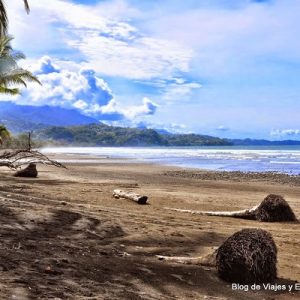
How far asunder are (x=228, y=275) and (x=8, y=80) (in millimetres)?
21371

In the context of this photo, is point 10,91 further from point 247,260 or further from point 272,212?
point 247,260

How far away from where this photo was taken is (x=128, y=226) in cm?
1009

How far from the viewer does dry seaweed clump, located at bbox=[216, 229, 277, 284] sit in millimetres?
6477

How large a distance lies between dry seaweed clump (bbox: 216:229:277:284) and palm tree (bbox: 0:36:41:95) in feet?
65.5

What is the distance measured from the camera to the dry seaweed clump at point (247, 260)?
6477mm

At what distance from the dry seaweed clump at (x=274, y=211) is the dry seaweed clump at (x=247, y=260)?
6125mm

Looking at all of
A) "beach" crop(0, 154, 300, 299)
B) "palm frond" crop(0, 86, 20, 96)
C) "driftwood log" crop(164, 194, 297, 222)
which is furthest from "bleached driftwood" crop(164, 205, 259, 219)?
"palm frond" crop(0, 86, 20, 96)

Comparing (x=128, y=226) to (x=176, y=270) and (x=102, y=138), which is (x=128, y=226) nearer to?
(x=176, y=270)

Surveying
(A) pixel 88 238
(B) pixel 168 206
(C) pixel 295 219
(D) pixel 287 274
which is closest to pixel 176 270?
(D) pixel 287 274

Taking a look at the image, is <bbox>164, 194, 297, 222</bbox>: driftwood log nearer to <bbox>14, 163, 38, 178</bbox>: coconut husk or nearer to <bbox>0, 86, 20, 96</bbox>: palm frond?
<bbox>14, 163, 38, 178</bbox>: coconut husk

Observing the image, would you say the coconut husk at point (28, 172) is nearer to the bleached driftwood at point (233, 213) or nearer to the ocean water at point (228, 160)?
the bleached driftwood at point (233, 213)

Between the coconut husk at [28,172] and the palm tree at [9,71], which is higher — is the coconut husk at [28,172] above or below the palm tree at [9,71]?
below

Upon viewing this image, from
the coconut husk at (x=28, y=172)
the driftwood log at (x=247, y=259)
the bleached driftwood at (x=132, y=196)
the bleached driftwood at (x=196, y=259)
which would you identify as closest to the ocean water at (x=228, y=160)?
the coconut husk at (x=28, y=172)

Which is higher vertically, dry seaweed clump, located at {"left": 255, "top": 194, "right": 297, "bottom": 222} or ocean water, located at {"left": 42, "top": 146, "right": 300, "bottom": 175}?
ocean water, located at {"left": 42, "top": 146, "right": 300, "bottom": 175}
